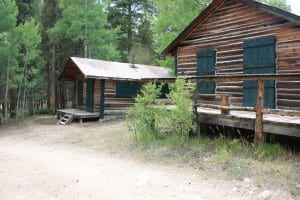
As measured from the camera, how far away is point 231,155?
8.29 meters

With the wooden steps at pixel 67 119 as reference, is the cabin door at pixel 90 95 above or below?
above

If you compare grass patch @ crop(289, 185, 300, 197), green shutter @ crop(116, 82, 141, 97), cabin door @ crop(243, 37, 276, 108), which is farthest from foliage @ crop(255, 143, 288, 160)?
green shutter @ crop(116, 82, 141, 97)

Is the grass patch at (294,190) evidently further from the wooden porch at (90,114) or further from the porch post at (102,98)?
the porch post at (102,98)

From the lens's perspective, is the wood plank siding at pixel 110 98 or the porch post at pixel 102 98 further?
the wood plank siding at pixel 110 98

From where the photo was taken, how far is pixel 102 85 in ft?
68.2

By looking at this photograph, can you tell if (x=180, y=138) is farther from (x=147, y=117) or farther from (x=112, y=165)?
(x=112, y=165)

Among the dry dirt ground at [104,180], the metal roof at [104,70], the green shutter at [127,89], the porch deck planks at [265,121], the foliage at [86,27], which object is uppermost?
the foliage at [86,27]

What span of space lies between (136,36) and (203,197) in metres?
30.9

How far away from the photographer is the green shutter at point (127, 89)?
72.7ft

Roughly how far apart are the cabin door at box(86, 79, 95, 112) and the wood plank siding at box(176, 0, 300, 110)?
774 centimetres

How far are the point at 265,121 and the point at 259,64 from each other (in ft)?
12.4

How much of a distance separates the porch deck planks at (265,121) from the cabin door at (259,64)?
209 centimetres

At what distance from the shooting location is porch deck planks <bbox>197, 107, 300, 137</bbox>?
783 cm

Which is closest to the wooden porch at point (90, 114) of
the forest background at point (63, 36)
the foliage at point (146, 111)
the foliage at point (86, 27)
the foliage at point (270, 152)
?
the forest background at point (63, 36)
